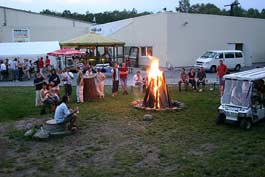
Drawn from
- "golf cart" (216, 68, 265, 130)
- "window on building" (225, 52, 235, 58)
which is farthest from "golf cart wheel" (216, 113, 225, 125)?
"window on building" (225, 52, 235, 58)

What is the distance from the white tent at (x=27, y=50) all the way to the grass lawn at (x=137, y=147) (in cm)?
1515

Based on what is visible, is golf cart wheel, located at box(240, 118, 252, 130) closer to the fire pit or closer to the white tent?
the fire pit

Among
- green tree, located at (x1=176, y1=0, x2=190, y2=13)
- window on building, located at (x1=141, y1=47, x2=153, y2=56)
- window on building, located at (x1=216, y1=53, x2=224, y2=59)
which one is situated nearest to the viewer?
window on building, located at (x1=216, y1=53, x2=224, y2=59)

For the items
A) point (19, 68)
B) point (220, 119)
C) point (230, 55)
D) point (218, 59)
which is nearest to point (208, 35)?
point (230, 55)

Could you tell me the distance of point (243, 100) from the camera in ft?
34.5

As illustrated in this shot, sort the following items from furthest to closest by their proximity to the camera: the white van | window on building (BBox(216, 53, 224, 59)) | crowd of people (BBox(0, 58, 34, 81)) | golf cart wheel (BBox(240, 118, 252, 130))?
1. window on building (BBox(216, 53, 224, 59))
2. the white van
3. crowd of people (BBox(0, 58, 34, 81))
4. golf cart wheel (BBox(240, 118, 252, 130))

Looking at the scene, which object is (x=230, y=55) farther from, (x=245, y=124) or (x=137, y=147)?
(x=137, y=147)

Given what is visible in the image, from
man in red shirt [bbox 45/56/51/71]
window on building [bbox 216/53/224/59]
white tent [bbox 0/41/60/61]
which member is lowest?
man in red shirt [bbox 45/56/51/71]

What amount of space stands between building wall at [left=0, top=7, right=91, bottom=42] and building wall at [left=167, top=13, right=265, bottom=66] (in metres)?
15.8

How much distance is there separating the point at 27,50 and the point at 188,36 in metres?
14.4

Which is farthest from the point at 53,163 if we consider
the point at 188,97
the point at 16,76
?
the point at 16,76

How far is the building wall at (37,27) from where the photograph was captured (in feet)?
129

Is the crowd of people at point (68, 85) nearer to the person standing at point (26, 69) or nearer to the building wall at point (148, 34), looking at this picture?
the person standing at point (26, 69)

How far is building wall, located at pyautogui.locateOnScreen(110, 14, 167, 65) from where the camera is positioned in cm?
3103
